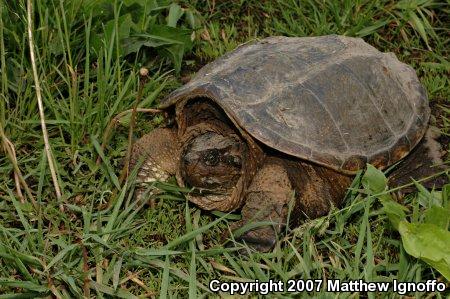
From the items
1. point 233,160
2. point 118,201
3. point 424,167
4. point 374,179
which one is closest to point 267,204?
point 233,160

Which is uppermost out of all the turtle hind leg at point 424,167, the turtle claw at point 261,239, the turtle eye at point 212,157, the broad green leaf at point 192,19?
the turtle eye at point 212,157

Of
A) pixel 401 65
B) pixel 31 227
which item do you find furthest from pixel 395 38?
pixel 31 227

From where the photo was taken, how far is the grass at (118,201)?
10.0 feet

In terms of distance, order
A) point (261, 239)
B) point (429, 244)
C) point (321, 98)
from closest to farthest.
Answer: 1. point (429, 244)
2. point (261, 239)
3. point (321, 98)

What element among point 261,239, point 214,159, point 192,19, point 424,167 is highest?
point 214,159

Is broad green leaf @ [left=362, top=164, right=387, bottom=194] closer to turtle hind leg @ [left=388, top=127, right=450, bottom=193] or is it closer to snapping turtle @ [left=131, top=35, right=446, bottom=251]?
snapping turtle @ [left=131, top=35, right=446, bottom=251]

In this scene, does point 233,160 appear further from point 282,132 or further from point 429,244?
point 429,244

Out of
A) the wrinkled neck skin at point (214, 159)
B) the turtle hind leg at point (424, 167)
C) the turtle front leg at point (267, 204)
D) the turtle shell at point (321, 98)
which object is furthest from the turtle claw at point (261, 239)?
the turtle hind leg at point (424, 167)

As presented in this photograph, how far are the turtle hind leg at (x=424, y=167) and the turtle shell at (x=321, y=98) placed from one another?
116mm

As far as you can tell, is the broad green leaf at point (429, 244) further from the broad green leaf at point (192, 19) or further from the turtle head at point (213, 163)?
the broad green leaf at point (192, 19)

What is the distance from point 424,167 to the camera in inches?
152

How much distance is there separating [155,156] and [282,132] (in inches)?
27.4

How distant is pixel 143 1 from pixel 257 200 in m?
1.42

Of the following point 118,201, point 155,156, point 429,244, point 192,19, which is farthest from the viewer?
point 192,19
